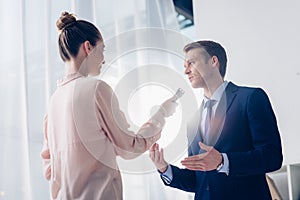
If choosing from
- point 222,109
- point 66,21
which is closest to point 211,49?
point 222,109

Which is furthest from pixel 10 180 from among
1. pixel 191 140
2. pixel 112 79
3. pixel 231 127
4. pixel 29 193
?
pixel 231 127

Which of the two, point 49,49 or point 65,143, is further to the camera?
point 49,49

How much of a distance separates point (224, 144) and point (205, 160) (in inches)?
2.7

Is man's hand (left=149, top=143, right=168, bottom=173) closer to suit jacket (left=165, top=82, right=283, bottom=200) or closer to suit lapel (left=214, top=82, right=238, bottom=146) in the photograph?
suit jacket (left=165, top=82, right=283, bottom=200)

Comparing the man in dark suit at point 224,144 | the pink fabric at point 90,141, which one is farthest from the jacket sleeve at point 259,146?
the pink fabric at point 90,141

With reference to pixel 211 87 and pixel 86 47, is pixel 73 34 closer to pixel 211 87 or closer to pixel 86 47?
pixel 86 47

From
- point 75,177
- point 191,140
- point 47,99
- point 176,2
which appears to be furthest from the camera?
point 176,2

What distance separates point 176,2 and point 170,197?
921 millimetres

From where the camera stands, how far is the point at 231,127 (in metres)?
1.14

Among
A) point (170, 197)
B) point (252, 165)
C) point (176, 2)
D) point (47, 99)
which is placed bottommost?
point (170, 197)

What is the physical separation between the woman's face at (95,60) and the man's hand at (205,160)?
0.32m

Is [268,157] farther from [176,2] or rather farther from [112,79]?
[176,2]

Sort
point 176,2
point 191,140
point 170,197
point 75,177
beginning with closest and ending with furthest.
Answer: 1. point 75,177
2. point 191,140
3. point 170,197
4. point 176,2

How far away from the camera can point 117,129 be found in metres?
1.06
